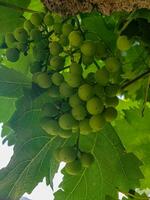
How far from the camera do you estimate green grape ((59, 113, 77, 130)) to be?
3.02ft

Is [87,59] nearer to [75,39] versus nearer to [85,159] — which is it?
[75,39]

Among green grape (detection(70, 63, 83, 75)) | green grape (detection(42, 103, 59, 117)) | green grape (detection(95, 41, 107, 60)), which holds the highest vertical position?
green grape (detection(95, 41, 107, 60))

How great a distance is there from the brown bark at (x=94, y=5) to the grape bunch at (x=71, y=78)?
2.7 inches

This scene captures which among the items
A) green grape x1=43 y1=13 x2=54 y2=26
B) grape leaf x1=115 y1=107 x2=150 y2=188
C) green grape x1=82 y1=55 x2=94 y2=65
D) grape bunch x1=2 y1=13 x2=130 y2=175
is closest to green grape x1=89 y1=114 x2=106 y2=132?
grape bunch x1=2 y1=13 x2=130 y2=175

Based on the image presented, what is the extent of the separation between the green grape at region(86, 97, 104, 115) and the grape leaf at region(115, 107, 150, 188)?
390 millimetres

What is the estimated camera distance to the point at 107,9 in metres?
0.82

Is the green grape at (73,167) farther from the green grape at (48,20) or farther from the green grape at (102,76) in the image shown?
the green grape at (48,20)

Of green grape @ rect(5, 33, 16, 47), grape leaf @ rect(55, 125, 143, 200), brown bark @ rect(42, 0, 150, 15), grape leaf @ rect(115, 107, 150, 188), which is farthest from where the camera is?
grape leaf @ rect(115, 107, 150, 188)

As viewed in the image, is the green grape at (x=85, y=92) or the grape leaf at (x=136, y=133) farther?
the grape leaf at (x=136, y=133)

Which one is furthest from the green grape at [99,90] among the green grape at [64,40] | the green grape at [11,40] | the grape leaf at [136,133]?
the grape leaf at [136,133]

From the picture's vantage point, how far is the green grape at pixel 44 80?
0.93 m

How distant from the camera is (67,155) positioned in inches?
37.6

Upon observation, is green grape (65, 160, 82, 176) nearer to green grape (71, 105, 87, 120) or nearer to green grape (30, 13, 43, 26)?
green grape (71, 105, 87, 120)

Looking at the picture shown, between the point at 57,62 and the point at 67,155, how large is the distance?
0.58 ft
